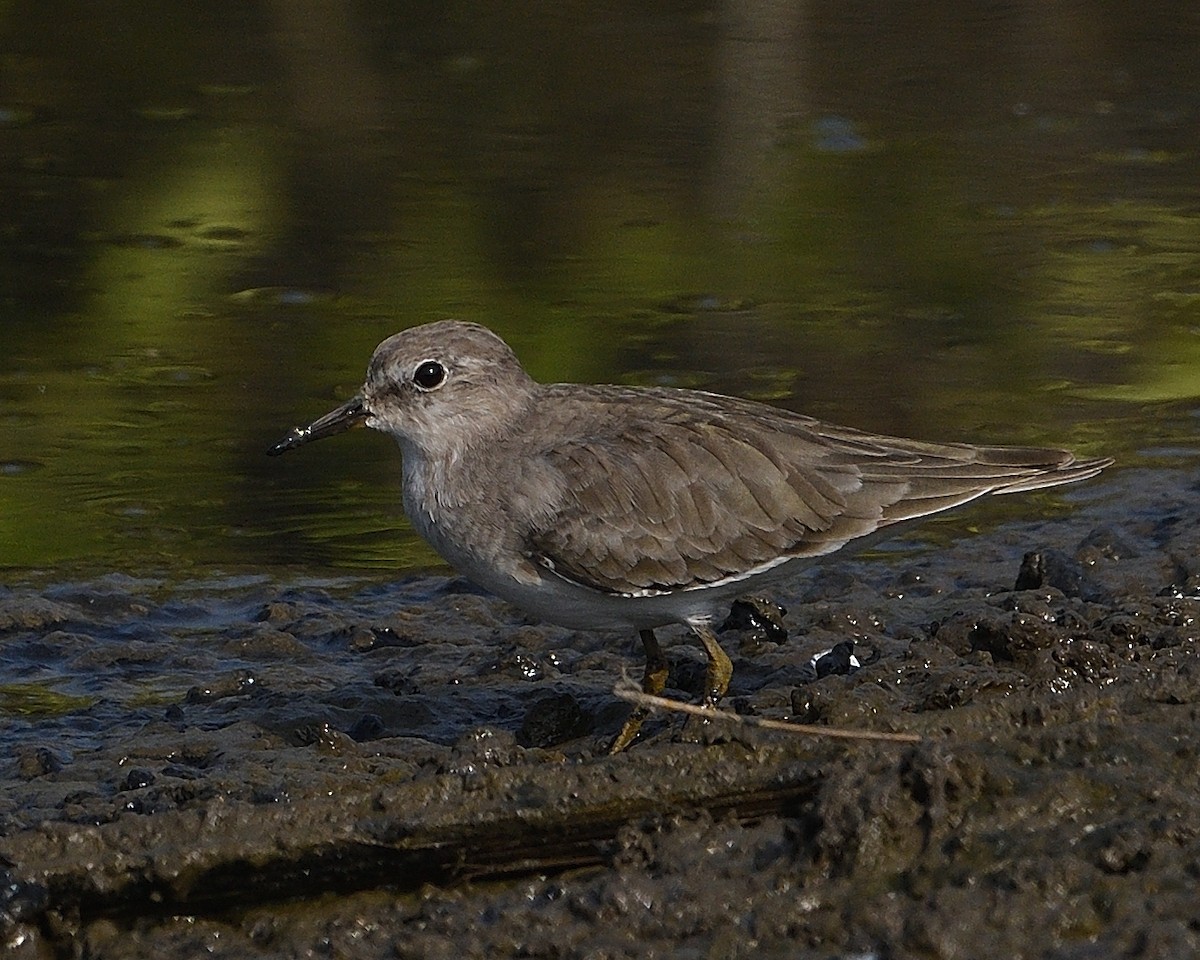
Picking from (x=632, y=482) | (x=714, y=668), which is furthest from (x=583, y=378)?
(x=714, y=668)

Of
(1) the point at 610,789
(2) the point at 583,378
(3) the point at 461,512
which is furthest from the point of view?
(2) the point at 583,378

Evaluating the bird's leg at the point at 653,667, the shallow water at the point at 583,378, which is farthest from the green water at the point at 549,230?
the bird's leg at the point at 653,667

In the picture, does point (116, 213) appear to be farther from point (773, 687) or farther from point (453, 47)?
point (773, 687)

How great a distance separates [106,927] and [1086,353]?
6437 mm

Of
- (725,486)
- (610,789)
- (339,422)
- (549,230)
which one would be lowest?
(549,230)

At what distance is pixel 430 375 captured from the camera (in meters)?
6.48

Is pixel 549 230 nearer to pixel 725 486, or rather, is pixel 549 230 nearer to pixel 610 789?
pixel 725 486

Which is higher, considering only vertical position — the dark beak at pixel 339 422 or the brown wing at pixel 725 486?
the dark beak at pixel 339 422

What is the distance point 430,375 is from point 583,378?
2803mm

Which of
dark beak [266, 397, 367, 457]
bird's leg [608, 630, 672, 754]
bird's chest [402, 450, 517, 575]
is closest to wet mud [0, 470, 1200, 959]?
bird's leg [608, 630, 672, 754]

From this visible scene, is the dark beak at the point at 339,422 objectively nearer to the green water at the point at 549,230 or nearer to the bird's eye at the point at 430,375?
the bird's eye at the point at 430,375

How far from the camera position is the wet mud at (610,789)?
Answer: 161 inches

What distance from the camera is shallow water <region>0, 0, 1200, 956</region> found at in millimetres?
4352

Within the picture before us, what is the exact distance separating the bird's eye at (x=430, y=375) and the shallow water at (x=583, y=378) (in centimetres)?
102
